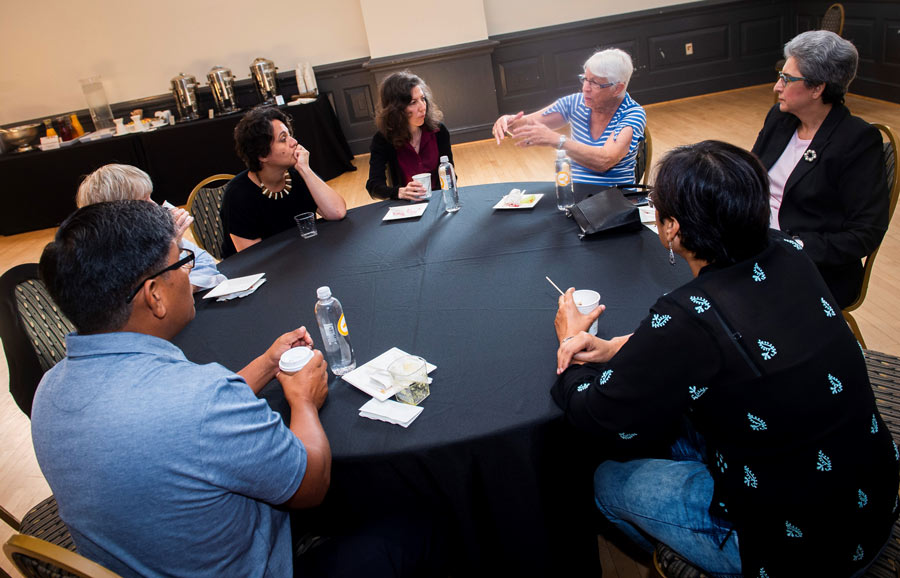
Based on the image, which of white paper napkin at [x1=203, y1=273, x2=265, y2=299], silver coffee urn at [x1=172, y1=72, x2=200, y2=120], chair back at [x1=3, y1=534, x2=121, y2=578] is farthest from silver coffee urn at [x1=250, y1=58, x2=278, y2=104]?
chair back at [x1=3, y1=534, x2=121, y2=578]

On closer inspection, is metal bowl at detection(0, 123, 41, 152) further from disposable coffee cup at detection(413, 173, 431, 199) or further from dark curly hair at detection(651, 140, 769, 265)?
dark curly hair at detection(651, 140, 769, 265)

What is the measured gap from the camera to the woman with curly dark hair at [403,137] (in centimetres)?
296

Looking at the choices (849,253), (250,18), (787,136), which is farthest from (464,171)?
(849,253)

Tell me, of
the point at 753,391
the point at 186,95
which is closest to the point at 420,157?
Result: the point at 753,391

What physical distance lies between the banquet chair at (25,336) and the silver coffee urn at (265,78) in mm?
4576

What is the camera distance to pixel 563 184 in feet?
7.44

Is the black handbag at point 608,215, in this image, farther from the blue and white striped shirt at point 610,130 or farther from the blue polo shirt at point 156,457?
the blue polo shirt at point 156,457

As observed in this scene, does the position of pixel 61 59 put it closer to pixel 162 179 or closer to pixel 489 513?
pixel 162 179

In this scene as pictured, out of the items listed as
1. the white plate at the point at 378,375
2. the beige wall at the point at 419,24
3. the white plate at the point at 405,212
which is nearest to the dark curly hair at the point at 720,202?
the white plate at the point at 378,375

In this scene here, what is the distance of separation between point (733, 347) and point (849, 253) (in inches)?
44.0

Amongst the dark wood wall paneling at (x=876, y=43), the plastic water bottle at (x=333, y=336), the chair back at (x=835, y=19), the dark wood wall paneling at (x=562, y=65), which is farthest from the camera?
the dark wood wall paneling at (x=562, y=65)

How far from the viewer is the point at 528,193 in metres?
2.52

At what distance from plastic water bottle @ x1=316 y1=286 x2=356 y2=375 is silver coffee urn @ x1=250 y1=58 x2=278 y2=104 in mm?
5208

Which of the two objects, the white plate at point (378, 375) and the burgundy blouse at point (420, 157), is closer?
the white plate at point (378, 375)
